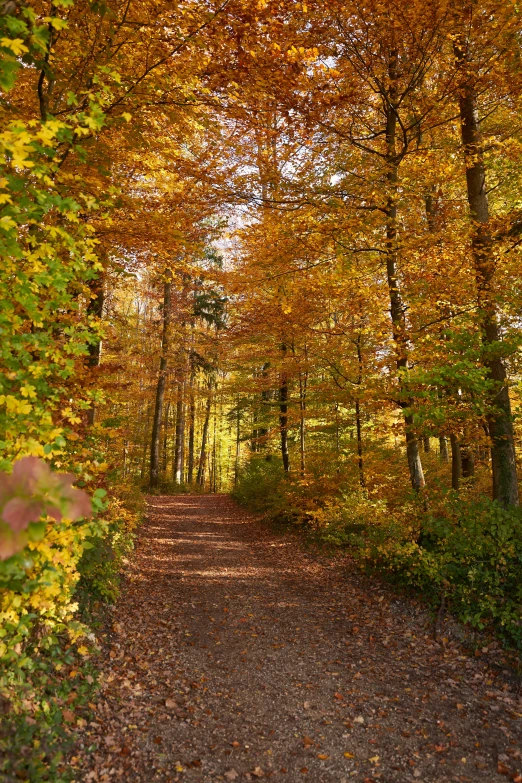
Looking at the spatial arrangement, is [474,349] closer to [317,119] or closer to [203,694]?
[317,119]

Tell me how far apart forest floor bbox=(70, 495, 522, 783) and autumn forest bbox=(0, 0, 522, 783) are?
0.06 metres

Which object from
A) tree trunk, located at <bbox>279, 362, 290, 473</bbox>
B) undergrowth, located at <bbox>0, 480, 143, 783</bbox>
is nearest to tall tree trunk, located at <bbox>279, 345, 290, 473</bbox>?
tree trunk, located at <bbox>279, 362, 290, 473</bbox>

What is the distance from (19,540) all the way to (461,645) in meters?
5.96

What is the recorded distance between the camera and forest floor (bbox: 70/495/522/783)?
398cm

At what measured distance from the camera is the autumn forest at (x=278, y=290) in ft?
11.7

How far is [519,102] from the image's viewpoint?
804 centimetres

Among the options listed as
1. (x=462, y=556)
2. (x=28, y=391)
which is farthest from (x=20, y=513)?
(x=462, y=556)

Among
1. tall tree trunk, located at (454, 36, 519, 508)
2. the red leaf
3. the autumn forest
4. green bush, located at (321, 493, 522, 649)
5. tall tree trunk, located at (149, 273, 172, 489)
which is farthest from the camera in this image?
tall tree trunk, located at (149, 273, 172, 489)

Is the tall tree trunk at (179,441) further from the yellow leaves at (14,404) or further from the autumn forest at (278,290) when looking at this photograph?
the yellow leaves at (14,404)

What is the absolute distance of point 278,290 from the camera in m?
9.67

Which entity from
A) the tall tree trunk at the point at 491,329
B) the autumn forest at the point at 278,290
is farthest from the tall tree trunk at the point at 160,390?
the tall tree trunk at the point at 491,329

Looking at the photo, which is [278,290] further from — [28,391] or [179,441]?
[179,441]

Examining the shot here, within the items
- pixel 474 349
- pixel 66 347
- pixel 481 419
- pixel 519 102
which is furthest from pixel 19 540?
pixel 519 102

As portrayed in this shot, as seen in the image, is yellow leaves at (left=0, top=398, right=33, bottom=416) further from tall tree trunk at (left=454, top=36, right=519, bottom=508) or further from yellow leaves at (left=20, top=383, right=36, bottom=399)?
tall tree trunk at (left=454, top=36, right=519, bottom=508)
